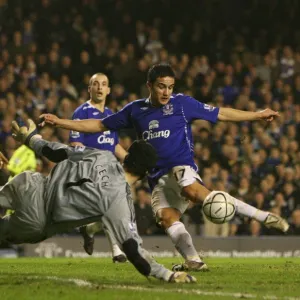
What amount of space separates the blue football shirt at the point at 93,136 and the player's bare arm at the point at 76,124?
2.10 m

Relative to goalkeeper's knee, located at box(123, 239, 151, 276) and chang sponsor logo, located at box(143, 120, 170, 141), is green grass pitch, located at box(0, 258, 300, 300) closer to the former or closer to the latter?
goalkeeper's knee, located at box(123, 239, 151, 276)

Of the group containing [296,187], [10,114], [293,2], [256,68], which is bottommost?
[296,187]

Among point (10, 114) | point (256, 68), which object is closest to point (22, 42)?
point (10, 114)

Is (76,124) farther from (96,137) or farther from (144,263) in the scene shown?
(144,263)

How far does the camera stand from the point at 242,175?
1800 cm

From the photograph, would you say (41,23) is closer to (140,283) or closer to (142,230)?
(142,230)

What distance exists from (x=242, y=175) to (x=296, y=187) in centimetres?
103

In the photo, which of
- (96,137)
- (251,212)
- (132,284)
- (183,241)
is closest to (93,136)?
(96,137)

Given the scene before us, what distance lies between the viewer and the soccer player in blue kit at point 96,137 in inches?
486

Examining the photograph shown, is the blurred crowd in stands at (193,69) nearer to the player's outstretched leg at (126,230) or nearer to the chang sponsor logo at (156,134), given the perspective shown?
the chang sponsor logo at (156,134)

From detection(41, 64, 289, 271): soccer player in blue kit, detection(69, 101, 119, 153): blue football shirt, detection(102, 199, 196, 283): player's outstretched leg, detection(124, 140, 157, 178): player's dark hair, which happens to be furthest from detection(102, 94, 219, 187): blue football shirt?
detection(102, 199, 196, 283): player's outstretched leg

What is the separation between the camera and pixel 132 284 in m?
8.33

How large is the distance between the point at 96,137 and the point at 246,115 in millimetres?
2856

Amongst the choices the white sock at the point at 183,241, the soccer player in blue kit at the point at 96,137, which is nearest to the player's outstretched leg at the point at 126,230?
the white sock at the point at 183,241
